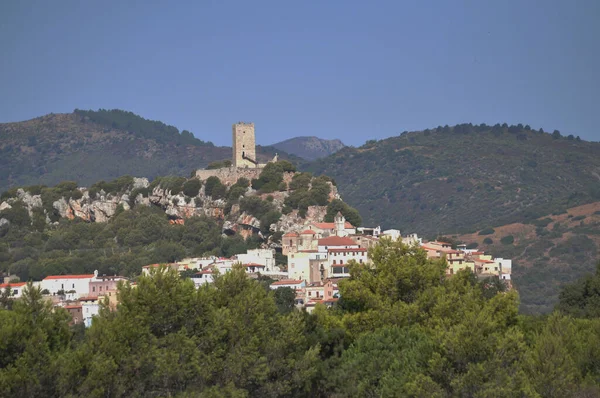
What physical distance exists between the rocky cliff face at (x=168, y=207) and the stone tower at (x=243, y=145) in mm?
7236

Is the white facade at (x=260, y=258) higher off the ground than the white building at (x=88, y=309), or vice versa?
the white facade at (x=260, y=258)

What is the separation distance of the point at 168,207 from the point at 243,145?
9.81 metres

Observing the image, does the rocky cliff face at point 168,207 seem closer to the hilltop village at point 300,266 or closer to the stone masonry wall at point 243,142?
the hilltop village at point 300,266

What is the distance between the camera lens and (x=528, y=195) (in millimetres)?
179875

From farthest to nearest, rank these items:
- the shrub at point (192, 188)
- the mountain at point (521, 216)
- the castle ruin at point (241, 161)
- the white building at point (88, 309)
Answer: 1. the mountain at point (521, 216)
2. the castle ruin at point (241, 161)
3. the shrub at point (192, 188)
4. the white building at point (88, 309)

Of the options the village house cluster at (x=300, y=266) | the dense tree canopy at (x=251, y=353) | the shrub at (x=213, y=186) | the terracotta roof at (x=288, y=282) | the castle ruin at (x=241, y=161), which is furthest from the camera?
the castle ruin at (x=241, y=161)

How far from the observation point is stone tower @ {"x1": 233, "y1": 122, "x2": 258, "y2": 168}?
106 meters

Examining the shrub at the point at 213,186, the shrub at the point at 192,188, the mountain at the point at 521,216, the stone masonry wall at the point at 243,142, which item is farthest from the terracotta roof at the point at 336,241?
the stone masonry wall at the point at 243,142

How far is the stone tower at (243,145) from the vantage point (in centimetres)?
10575

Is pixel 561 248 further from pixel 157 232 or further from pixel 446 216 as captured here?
A: pixel 157 232

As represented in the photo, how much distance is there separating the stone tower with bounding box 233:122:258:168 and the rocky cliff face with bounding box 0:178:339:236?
23.7ft

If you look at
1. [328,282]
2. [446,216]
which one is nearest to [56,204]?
[328,282]

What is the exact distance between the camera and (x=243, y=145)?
10644 centimetres

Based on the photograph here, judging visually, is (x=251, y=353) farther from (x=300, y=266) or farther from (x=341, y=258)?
(x=300, y=266)
